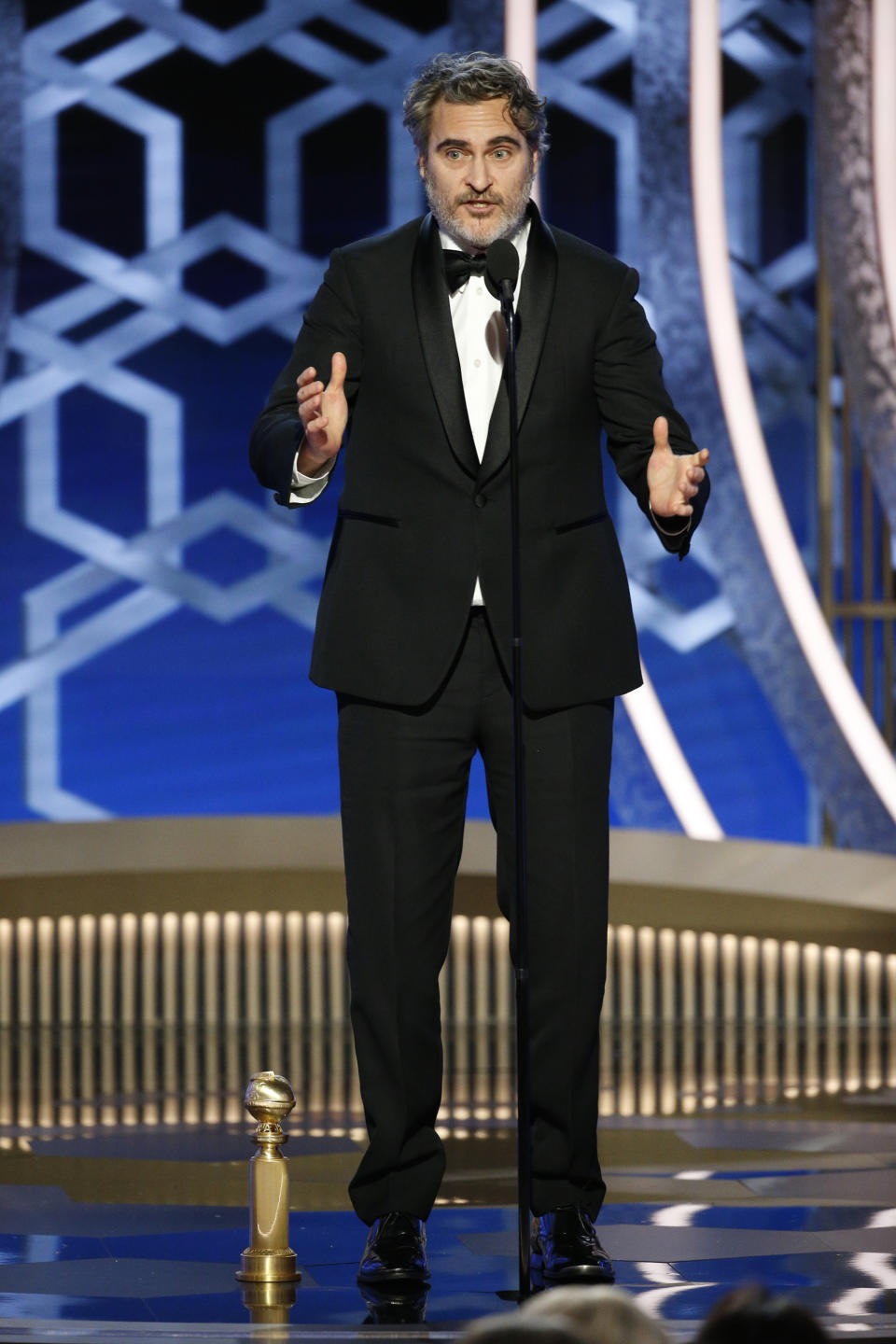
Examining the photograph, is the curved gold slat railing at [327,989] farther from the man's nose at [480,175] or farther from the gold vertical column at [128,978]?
the man's nose at [480,175]

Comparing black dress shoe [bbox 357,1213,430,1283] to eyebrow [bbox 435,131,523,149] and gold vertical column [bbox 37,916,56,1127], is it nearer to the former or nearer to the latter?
eyebrow [bbox 435,131,523,149]

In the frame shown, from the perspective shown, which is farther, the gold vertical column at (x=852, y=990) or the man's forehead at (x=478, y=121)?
the gold vertical column at (x=852, y=990)

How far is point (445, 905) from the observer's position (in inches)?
86.3

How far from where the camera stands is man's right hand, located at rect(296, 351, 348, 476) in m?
1.98

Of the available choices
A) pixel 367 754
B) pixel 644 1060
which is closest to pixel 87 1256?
pixel 367 754

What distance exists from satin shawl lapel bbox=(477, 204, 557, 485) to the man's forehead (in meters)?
0.14

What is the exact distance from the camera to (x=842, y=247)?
17.1ft

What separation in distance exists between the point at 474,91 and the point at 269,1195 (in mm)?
1239

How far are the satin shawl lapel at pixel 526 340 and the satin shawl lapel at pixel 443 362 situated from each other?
2 centimetres

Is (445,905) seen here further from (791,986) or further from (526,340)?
(791,986)

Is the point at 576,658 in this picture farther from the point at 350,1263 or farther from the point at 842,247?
the point at 842,247

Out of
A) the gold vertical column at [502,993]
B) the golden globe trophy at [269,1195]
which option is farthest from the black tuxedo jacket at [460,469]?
the gold vertical column at [502,993]

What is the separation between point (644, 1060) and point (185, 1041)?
105cm

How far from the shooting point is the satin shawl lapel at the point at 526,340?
2.15 meters
